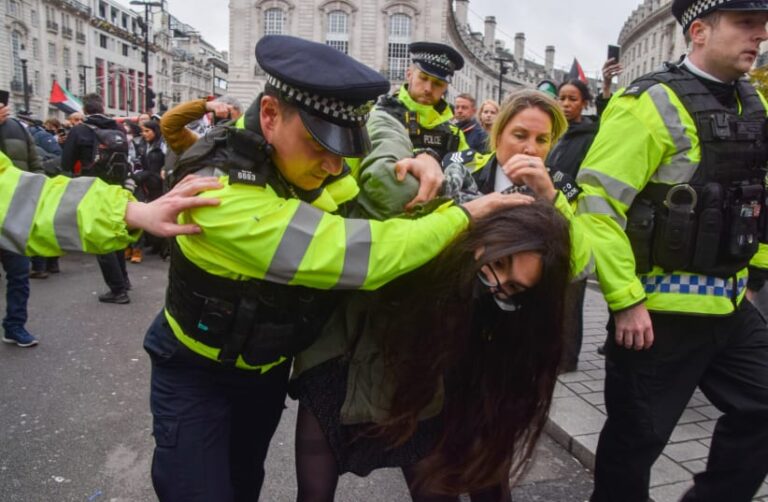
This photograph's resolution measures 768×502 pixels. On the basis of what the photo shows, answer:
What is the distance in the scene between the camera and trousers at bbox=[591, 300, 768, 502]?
2379mm

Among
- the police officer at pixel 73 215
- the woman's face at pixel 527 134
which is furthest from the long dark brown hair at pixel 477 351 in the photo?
the woman's face at pixel 527 134

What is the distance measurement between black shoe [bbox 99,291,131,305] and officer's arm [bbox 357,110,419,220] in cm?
564

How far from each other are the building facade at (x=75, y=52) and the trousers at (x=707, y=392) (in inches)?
2029

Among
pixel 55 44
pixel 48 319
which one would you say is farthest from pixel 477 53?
pixel 48 319

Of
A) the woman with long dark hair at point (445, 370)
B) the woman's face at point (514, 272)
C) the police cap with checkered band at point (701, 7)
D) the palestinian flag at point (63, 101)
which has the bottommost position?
the woman with long dark hair at point (445, 370)

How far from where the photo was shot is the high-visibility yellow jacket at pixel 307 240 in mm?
1542

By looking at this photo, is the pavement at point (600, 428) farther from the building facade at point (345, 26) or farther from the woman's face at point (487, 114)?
the building facade at point (345, 26)

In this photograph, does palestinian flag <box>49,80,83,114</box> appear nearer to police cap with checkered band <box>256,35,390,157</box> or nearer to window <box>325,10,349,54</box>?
police cap with checkered band <box>256,35,390,157</box>

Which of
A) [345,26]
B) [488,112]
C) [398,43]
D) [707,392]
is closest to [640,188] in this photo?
[707,392]

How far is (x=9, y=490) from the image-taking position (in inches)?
119

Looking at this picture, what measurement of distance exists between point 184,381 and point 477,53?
88.2m

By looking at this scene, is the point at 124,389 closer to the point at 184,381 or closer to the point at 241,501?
the point at 241,501

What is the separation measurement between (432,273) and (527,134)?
134 cm

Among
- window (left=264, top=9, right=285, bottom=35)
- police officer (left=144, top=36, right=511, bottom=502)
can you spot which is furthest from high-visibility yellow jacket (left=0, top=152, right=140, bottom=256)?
window (left=264, top=9, right=285, bottom=35)
